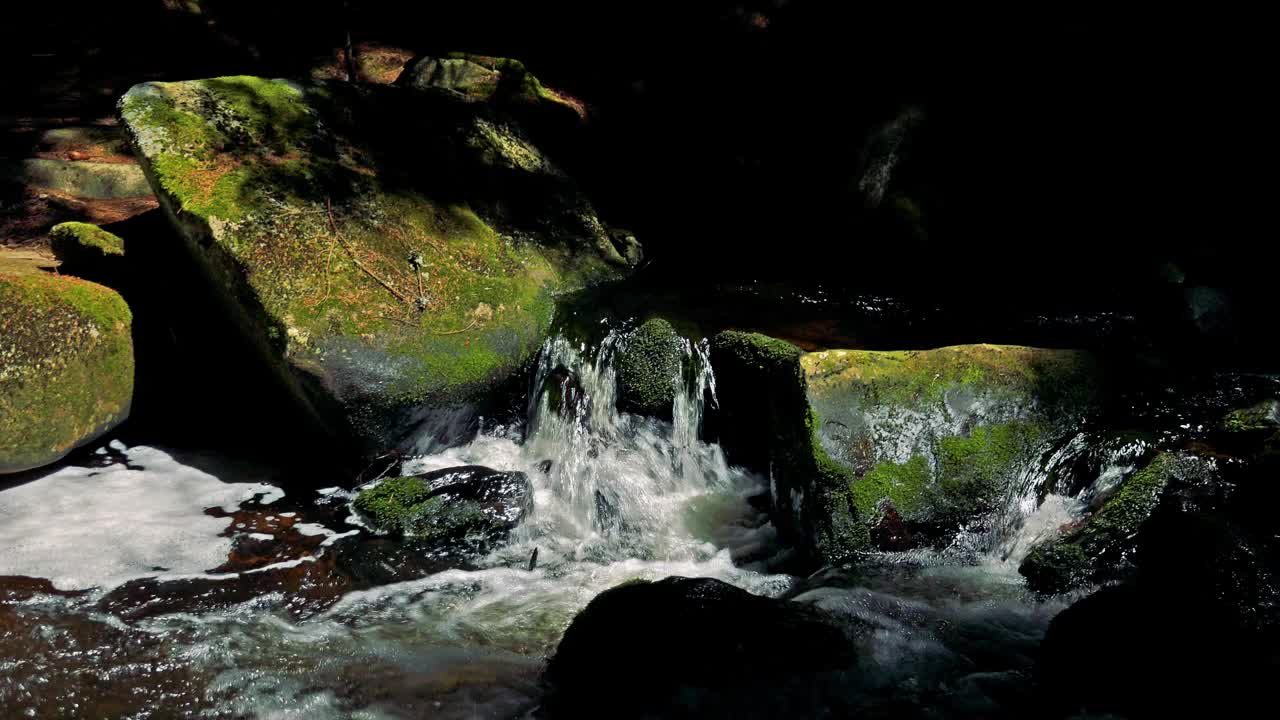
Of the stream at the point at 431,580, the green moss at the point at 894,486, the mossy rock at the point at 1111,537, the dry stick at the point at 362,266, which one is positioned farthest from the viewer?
the dry stick at the point at 362,266

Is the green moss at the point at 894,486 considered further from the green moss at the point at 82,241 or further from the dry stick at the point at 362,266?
the green moss at the point at 82,241

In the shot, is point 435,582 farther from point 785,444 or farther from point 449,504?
point 785,444

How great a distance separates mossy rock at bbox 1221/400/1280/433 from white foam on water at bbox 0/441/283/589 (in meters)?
5.29

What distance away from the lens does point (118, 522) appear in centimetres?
440

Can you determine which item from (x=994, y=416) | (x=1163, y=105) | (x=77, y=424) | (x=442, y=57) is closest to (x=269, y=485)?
(x=77, y=424)

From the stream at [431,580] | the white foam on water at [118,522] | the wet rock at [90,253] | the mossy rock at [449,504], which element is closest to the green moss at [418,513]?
the mossy rock at [449,504]

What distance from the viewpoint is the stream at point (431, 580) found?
313 cm

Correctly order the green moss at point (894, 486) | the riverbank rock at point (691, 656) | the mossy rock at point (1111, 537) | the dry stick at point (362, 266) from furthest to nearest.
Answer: the dry stick at point (362, 266)
the green moss at point (894, 486)
the mossy rock at point (1111, 537)
the riverbank rock at point (691, 656)

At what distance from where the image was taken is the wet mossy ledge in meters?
3.80

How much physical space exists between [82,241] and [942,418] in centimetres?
643

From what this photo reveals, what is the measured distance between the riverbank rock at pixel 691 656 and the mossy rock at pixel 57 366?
374 cm

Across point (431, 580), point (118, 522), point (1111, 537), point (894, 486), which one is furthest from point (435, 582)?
point (1111, 537)

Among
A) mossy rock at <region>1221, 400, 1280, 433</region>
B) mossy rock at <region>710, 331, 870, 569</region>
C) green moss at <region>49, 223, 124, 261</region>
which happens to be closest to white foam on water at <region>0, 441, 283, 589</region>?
green moss at <region>49, 223, 124, 261</region>

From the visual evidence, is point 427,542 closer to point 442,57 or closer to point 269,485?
point 269,485
